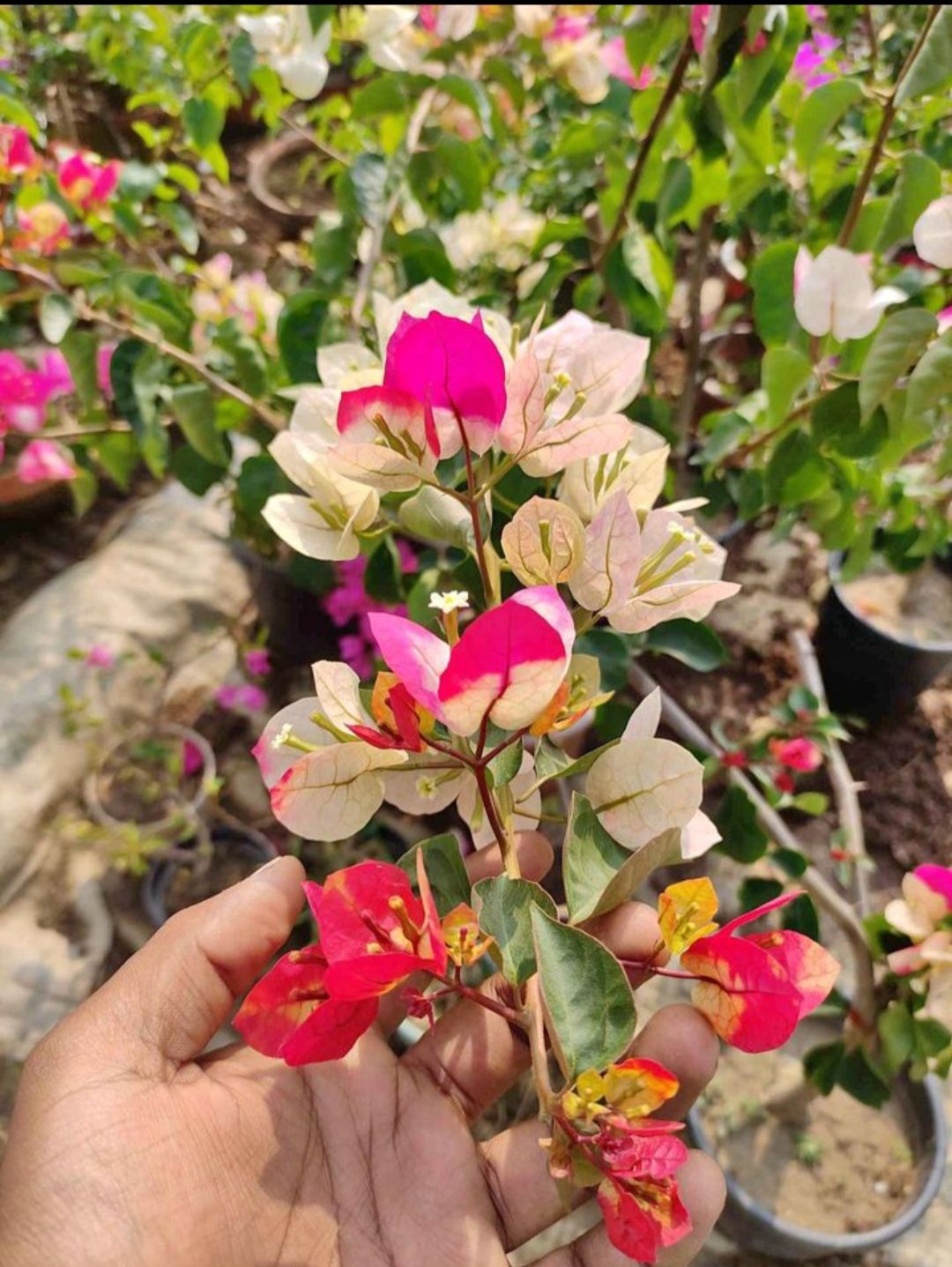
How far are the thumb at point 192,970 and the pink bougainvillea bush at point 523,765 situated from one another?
12 cm

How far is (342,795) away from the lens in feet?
1.42

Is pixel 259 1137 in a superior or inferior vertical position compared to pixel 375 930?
inferior

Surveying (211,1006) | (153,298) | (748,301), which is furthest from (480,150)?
(748,301)

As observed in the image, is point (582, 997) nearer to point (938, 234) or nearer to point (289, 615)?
point (938, 234)

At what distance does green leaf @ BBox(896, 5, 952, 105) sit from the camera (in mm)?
564

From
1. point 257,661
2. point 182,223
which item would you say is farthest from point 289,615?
point 182,223

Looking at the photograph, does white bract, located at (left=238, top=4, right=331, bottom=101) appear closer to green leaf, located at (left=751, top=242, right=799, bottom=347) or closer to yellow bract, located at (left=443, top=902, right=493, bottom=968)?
green leaf, located at (left=751, top=242, right=799, bottom=347)

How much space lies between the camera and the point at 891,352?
56 centimetres

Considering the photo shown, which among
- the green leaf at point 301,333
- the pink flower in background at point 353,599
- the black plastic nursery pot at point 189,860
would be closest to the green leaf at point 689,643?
the green leaf at point 301,333

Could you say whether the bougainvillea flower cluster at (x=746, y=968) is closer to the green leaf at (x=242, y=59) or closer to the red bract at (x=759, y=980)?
the red bract at (x=759, y=980)

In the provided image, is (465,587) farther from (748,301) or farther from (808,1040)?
(748,301)

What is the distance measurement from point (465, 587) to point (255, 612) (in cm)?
105

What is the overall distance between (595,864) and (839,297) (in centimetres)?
39

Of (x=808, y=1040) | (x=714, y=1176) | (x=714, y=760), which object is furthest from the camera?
(x=808, y=1040)
